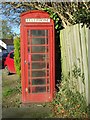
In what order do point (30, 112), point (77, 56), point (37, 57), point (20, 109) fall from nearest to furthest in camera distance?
point (77, 56) < point (30, 112) < point (20, 109) < point (37, 57)

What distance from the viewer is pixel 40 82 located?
9492 millimetres

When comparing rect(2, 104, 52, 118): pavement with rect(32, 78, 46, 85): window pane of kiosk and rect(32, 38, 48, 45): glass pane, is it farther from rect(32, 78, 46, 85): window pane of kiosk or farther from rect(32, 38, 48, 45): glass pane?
rect(32, 38, 48, 45): glass pane

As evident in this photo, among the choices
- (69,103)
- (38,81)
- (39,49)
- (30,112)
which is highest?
(39,49)

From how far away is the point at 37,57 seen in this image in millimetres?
9461

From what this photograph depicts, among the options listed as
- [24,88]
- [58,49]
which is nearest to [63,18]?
[58,49]

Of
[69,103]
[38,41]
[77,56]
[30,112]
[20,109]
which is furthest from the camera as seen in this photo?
[38,41]

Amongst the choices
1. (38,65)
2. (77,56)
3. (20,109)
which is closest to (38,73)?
(38,65)

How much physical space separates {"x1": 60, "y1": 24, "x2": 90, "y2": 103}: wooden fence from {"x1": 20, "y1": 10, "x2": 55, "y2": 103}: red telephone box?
1.57 ft

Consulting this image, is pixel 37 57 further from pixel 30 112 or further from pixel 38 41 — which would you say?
pixel 30 112

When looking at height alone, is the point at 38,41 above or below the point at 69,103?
above

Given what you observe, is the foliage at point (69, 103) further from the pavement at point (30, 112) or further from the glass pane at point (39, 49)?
the glass pane at point (39, 49)

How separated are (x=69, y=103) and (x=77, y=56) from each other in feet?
3.73

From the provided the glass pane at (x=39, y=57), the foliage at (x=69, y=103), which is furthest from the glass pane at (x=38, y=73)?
the foliage at (x=69, y=103)

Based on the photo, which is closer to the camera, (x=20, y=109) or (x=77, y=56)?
(x=77, y=56)
